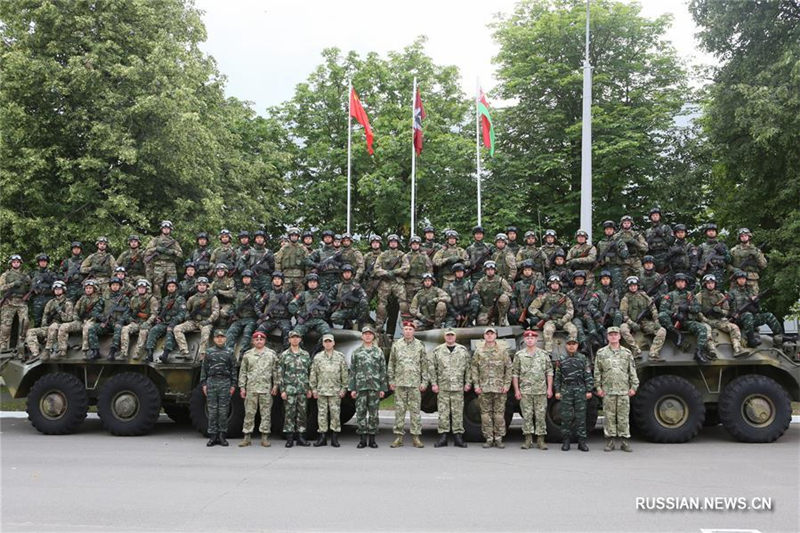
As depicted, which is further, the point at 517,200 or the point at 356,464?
the point at 517,200

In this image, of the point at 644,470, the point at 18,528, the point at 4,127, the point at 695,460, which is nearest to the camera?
the point at 18,528

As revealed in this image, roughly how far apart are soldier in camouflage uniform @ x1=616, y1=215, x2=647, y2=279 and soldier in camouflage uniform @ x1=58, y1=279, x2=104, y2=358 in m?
8.20

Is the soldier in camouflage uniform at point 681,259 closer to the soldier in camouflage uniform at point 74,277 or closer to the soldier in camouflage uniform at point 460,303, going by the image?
the soldier in camouflage uniform at point 460,303

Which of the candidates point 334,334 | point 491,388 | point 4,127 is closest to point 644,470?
point 491,388

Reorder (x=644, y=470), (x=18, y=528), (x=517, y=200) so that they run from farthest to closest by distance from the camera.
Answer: (x=517, y=200) < (x=644, y=470) < (x=18, y=528)

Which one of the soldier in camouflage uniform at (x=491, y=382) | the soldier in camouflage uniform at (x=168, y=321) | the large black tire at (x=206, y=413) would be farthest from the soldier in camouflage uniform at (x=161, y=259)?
the soldier in camouflage uniform at (x=491, y=382)

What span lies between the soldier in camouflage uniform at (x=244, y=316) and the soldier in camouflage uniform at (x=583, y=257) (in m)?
4.98

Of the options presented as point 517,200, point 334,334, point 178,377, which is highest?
point 517,200

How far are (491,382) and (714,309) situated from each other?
137 inches

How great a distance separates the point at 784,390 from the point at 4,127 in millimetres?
17366

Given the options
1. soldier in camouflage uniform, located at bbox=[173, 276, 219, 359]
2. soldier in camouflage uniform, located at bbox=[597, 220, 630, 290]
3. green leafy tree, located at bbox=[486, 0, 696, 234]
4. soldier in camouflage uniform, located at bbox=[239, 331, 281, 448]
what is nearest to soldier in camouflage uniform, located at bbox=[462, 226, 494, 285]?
soldier in camouflage uniform, located at bbox=[597, 220, 630, 290]

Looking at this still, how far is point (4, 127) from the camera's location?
17.3m

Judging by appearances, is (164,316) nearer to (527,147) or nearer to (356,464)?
(356,464)

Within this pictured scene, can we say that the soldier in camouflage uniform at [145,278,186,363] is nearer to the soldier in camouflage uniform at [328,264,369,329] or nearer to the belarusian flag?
the soldier in camouflage uniform at [328,264,369,329]
